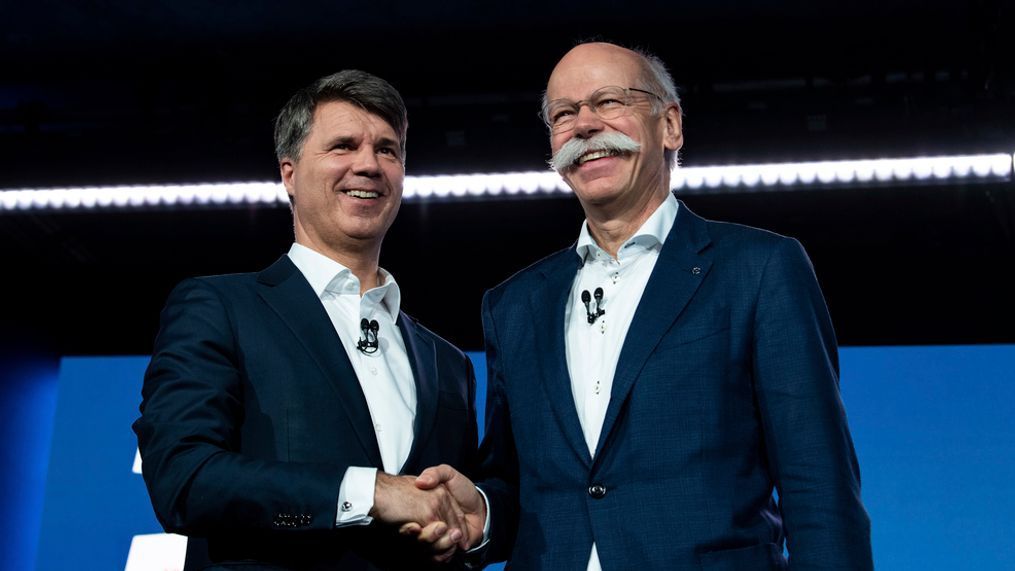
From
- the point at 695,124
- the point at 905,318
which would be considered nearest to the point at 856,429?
the point at 905,318

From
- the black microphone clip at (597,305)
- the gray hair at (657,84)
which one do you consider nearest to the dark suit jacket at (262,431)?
the black microphone clip at (597,305)

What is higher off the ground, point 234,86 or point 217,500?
point 234,86

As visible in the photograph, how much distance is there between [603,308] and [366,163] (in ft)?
2.01

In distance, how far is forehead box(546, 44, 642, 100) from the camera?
7.09 ft

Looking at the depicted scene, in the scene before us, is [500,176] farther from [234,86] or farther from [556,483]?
[556,483]

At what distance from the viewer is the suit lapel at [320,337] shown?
6.16ft

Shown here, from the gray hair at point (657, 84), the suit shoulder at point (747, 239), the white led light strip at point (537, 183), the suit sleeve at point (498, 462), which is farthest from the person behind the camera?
the white led light strip at point (537, 183)

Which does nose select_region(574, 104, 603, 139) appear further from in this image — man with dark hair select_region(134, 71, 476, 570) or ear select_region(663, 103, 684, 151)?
man with dark hair select_region(134, 71, 476, 570)

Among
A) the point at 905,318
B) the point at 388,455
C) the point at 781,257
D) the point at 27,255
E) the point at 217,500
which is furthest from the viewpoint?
the point at 27,255

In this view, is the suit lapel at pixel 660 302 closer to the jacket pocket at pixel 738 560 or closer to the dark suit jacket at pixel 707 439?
the dark suit jacket at pixel 707 439

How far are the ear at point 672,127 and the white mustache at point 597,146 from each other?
156 mm

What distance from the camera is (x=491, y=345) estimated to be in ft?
7.11

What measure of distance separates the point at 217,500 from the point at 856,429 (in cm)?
409

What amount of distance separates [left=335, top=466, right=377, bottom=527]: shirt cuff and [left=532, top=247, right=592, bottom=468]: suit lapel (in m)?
0.36
